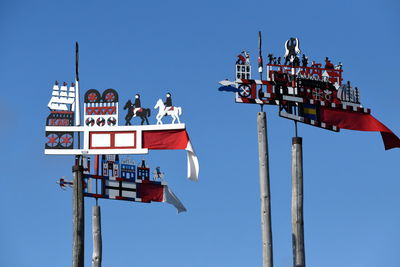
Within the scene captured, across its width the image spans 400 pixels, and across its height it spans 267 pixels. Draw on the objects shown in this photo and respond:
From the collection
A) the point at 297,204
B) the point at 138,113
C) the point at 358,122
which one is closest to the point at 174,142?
the point at 138,113

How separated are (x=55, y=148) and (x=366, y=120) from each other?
884cm

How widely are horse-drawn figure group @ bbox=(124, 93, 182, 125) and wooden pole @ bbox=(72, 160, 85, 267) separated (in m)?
2.60

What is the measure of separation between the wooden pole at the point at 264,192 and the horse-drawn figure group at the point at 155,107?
3793mm

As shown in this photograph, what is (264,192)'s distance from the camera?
26.5 meters

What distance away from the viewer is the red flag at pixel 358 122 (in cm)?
3003

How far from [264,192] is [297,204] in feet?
4.49

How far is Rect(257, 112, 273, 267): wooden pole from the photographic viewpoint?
1027 inches

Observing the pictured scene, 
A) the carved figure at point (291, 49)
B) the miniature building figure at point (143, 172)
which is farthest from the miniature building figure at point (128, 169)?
the carved figure at point (291, 49)

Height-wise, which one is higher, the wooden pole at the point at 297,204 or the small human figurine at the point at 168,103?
the small human figurine at the point at 168,103

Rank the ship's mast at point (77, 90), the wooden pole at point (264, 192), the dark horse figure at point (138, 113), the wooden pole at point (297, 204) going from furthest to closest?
the dark horse figure at point (138, 113)
the ship's mast at point (77, 90)
the wooden pole at point (297, 204)
the wooden pole at point (264, 192)

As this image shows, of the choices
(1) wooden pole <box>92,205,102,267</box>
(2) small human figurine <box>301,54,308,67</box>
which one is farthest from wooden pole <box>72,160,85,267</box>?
(2) small human figurine <box>301,54,308,67</box>

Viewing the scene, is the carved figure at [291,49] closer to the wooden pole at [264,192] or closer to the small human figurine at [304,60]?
the small human figurine at [304,60]

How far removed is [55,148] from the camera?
97.5ft

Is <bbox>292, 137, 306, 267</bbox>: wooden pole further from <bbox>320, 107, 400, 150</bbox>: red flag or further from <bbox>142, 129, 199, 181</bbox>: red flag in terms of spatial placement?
<bbox>142, 129, 199, 181</bbox>: red flag
